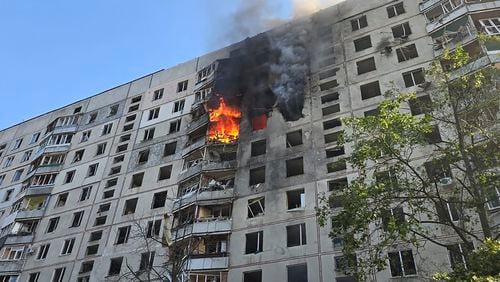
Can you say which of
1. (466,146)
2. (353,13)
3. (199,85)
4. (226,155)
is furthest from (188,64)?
(466,146)

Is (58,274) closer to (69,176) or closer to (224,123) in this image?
(69,176)

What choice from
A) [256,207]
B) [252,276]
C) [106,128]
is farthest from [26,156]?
[252,276]

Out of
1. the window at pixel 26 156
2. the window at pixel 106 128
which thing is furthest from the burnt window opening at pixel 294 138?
the window at pixel 26 156

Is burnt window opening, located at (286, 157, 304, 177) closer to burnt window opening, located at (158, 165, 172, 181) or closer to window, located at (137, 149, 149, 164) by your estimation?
burnt window opening, located at (158, 165, 172, 181)

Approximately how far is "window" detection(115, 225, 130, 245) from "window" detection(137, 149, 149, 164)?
24.3 feet

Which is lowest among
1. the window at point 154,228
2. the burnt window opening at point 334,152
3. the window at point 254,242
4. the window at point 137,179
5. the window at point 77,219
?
the window at point 254,242

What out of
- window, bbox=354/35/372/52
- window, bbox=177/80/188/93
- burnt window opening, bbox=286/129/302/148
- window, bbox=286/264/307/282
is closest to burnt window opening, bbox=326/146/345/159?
burnt window opening, bbox=286/129/302/148

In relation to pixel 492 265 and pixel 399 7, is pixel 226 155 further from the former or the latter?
pixel 492 265

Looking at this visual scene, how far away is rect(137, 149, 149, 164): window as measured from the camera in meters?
41.2

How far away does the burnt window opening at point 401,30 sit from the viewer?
3530 cm

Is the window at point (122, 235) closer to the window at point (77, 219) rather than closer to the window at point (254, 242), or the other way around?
the window at point (77, 219)

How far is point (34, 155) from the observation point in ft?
164

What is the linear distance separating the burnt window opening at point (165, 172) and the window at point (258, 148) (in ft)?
27.2

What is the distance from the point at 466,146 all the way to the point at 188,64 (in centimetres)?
3573
